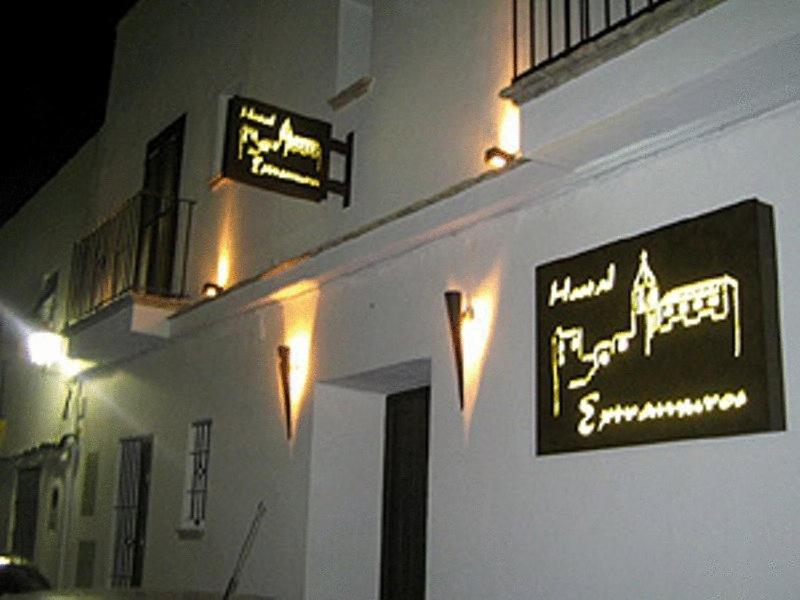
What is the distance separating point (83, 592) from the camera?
643 centimetres

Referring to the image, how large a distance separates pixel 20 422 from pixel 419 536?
11306mm

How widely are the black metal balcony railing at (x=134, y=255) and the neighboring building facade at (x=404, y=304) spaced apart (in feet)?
0.16

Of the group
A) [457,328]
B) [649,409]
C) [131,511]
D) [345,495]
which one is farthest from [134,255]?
[649,409]

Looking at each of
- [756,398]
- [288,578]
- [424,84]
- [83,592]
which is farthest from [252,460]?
[756,398]

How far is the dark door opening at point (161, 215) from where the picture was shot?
1155cm

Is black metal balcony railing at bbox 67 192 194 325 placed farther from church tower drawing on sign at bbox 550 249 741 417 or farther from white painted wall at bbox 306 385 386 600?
church tower drawing on sign at bbox 550 249 741 417

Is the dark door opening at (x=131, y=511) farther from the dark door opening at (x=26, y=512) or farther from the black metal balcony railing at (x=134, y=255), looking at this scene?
the dark door opening at (x=26, y=512)

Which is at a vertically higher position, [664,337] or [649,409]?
[664,337]

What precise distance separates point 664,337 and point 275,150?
3698 millimetres

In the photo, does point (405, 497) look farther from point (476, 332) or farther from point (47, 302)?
point (47, 302)

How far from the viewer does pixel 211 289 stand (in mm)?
10219

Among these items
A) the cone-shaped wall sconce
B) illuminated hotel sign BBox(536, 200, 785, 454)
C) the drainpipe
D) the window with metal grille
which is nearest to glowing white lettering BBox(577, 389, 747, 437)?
illuminated hotel sign BBox(536, 200, 785, 454)

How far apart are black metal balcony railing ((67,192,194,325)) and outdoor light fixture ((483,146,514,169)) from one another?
17.8ft

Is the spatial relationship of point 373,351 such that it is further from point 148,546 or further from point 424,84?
point 148,546
